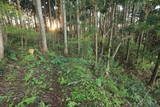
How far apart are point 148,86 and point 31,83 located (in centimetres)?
740

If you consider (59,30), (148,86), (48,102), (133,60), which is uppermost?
(59,30)

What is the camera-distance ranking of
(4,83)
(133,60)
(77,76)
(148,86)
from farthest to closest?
(133,60) < (148,86) < (77,76) < (4,83)

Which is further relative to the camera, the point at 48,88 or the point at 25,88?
the point at 48,88

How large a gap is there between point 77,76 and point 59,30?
29.1 ft

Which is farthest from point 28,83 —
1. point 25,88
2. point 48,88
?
point 48,88

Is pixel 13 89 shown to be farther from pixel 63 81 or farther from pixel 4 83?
pixel 63 81

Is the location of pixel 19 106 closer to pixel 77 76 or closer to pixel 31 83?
pixel 31 83

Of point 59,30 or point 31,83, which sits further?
point 59,30

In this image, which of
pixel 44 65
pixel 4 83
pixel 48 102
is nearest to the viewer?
pixel 48 102

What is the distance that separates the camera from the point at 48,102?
2.88 m

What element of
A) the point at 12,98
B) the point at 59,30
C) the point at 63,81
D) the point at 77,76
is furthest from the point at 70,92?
the point at 59,30

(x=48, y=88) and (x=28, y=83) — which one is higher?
(x=28, y=83)

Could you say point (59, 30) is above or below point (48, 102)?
above

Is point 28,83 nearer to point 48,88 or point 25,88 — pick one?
point 25,88
